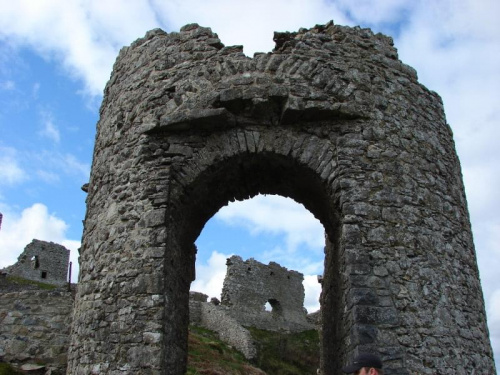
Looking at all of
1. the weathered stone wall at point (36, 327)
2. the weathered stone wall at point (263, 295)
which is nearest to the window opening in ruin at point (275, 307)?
the weathered stone wall at point (263, 295)

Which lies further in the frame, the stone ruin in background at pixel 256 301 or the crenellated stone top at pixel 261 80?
the stone ruin in background at pixel 256 301

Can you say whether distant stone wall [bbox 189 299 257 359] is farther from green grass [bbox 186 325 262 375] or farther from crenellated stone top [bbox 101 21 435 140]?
crenellated stone top [bbox 101 21 435 140]

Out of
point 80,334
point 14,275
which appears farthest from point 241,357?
point 14,275

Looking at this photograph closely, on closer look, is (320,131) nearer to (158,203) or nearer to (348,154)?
(348,154)

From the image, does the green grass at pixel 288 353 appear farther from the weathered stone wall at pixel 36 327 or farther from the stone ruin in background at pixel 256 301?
the weathered stone wall at pixel 36 327

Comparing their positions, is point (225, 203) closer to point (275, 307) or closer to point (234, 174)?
point (234, 174)

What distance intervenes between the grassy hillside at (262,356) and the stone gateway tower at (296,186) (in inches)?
305

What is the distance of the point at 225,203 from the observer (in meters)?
9.53

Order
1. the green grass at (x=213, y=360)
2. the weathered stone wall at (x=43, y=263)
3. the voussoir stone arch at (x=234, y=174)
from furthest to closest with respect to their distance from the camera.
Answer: the weathered stone wall at (x=43, y=263)
the green grass at (x=213, y=360)
the voussoir stone arch at (x=234, y=174)

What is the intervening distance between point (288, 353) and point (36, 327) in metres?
15.8

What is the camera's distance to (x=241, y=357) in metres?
21.5

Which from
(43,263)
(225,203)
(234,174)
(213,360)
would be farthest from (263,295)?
(234,174)

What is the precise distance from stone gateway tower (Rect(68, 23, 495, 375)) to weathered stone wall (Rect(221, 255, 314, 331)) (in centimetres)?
2267

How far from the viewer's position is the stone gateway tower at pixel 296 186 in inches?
275
